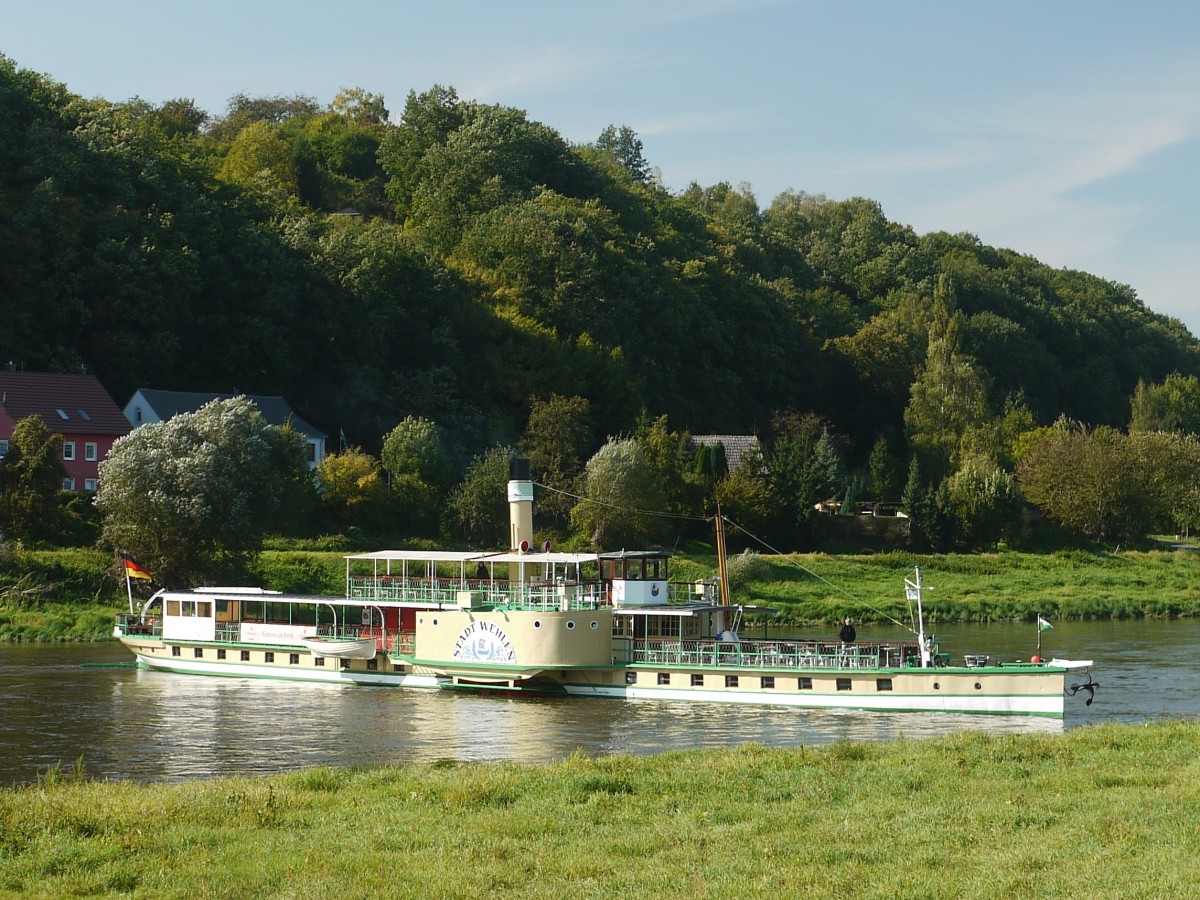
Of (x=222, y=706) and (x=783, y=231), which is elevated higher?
(x=783, y=231)

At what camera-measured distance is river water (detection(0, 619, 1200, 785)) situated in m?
32.6

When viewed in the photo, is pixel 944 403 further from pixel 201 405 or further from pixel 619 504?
pixel 201 405

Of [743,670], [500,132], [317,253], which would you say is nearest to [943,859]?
[743,670]

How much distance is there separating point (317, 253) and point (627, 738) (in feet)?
223

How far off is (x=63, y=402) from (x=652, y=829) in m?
62.8

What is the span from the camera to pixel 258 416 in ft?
213

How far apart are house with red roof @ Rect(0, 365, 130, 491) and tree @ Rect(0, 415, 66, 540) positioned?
526 cm

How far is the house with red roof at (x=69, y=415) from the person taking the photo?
2891 inches

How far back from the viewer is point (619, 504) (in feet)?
245

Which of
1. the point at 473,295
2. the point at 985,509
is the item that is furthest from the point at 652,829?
the point at 473,295

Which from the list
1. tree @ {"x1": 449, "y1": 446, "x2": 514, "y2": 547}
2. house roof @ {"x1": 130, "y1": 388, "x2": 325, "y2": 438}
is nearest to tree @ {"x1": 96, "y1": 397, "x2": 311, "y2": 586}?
tree @ {"x1": 449, "y1": 446, "x2": 514, "y2": 547}

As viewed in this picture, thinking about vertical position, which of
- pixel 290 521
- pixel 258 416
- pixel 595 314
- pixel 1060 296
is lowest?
pixel 290 521

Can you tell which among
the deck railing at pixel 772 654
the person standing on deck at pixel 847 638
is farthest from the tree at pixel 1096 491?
the person standing on deck at pixel 847 638

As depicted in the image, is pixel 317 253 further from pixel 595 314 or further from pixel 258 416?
pixel 258 416
